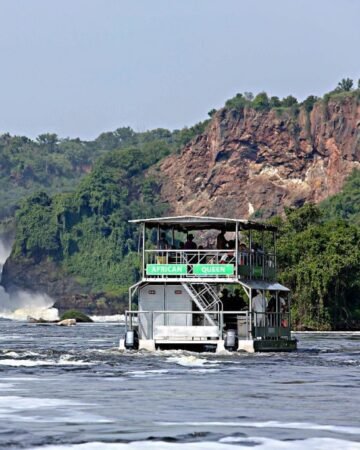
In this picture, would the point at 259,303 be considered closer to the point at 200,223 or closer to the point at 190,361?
the point at 200,223

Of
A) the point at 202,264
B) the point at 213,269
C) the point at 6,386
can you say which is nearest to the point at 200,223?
the point at 202,264

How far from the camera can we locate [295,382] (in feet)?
162

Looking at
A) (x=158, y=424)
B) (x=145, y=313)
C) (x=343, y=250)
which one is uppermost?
(x=343, y=250)

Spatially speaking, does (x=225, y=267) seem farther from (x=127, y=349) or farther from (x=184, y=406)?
(x=184, y=406)

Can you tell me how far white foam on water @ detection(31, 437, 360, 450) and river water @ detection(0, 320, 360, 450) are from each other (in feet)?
0.08

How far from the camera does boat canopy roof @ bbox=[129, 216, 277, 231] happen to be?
2606 inches

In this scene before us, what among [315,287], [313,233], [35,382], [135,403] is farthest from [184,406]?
[313,233]

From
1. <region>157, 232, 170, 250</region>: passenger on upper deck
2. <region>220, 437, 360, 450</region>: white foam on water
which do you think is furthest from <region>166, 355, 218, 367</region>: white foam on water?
<region>220, 437, 360, 450</region>: white foam on water

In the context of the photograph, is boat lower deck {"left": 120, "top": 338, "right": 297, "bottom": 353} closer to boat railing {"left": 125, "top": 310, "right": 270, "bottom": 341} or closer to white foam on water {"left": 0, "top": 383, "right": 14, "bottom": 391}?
boat railing {"left": 125, "top": 310, "right": 270, "bottom": 341}

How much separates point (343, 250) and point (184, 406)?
308 feet

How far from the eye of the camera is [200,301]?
6538cm

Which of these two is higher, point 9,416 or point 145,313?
point 145,313

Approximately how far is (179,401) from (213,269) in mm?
24010

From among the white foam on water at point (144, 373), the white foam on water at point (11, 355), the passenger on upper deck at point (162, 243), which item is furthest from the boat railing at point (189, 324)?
the white foam on water at point (144, 373)
